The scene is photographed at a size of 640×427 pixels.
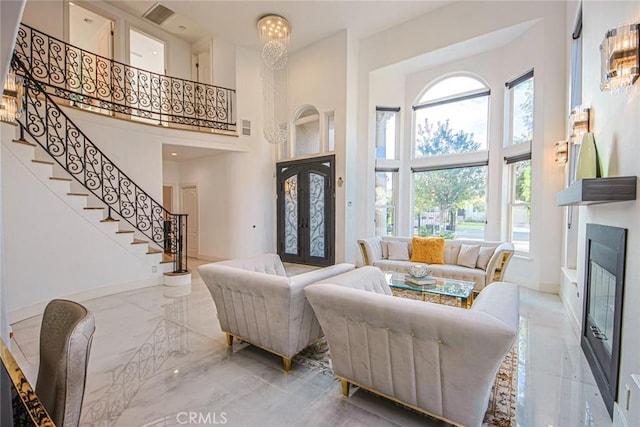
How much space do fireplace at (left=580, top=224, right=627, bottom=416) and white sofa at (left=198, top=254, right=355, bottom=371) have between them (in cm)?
208

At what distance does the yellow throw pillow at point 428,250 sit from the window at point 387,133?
8.84ft

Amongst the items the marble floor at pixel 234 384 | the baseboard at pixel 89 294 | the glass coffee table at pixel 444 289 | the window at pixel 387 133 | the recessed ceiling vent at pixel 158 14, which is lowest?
the marble floor at pixel 234 384

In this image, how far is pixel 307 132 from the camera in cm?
755

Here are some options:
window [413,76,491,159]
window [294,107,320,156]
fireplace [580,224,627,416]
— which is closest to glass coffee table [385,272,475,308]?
fireplace [580,224,627,416]

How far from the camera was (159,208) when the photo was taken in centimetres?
605

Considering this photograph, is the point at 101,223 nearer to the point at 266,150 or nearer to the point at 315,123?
the point at 266,150

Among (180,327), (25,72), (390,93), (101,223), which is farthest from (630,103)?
(25,72)

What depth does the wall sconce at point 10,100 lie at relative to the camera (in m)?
2.48

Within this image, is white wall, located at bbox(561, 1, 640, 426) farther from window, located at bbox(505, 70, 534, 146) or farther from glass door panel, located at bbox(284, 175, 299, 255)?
glass door panel, located at bbox(284, 175, 299, 255)

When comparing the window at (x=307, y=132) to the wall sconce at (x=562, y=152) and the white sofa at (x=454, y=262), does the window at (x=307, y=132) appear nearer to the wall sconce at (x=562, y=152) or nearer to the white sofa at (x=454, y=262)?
the white sofa at (x=454, y=262)

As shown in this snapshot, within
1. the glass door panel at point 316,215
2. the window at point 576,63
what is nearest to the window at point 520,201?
the window at point 576,63

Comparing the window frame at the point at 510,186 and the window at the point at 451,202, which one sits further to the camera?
the window at the point at 451,202

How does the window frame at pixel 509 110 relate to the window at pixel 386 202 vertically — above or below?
above

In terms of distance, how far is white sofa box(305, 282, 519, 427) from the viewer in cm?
153
